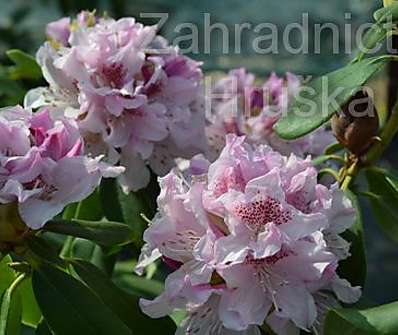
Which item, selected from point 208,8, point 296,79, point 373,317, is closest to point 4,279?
point 373,317

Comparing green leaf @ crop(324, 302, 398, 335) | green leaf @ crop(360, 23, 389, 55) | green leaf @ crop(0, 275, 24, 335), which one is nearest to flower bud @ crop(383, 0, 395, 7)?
green leaf @ crop(360, 23, 389, 55)

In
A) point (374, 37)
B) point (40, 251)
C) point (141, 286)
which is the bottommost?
point (141, 286)

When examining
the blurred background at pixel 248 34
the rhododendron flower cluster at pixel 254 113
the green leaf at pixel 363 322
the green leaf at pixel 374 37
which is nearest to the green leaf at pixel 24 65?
the blurred background at pixel 248 34

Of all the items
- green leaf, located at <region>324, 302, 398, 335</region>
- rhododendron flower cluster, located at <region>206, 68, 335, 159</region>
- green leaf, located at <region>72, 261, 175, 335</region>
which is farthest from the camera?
rhododendron flower cluster, located at <region>206, 68, 335, 159</region>

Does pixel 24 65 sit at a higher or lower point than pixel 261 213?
lower

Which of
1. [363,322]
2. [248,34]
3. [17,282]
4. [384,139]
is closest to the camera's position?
[363,322]

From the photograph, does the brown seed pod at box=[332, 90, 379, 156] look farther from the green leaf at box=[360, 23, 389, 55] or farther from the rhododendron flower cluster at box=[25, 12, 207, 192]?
the rhododendron flower cluster at box=[25, 12, 207, 192]

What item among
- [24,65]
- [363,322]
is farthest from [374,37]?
[24,65]

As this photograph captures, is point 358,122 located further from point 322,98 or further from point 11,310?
point 11,310
